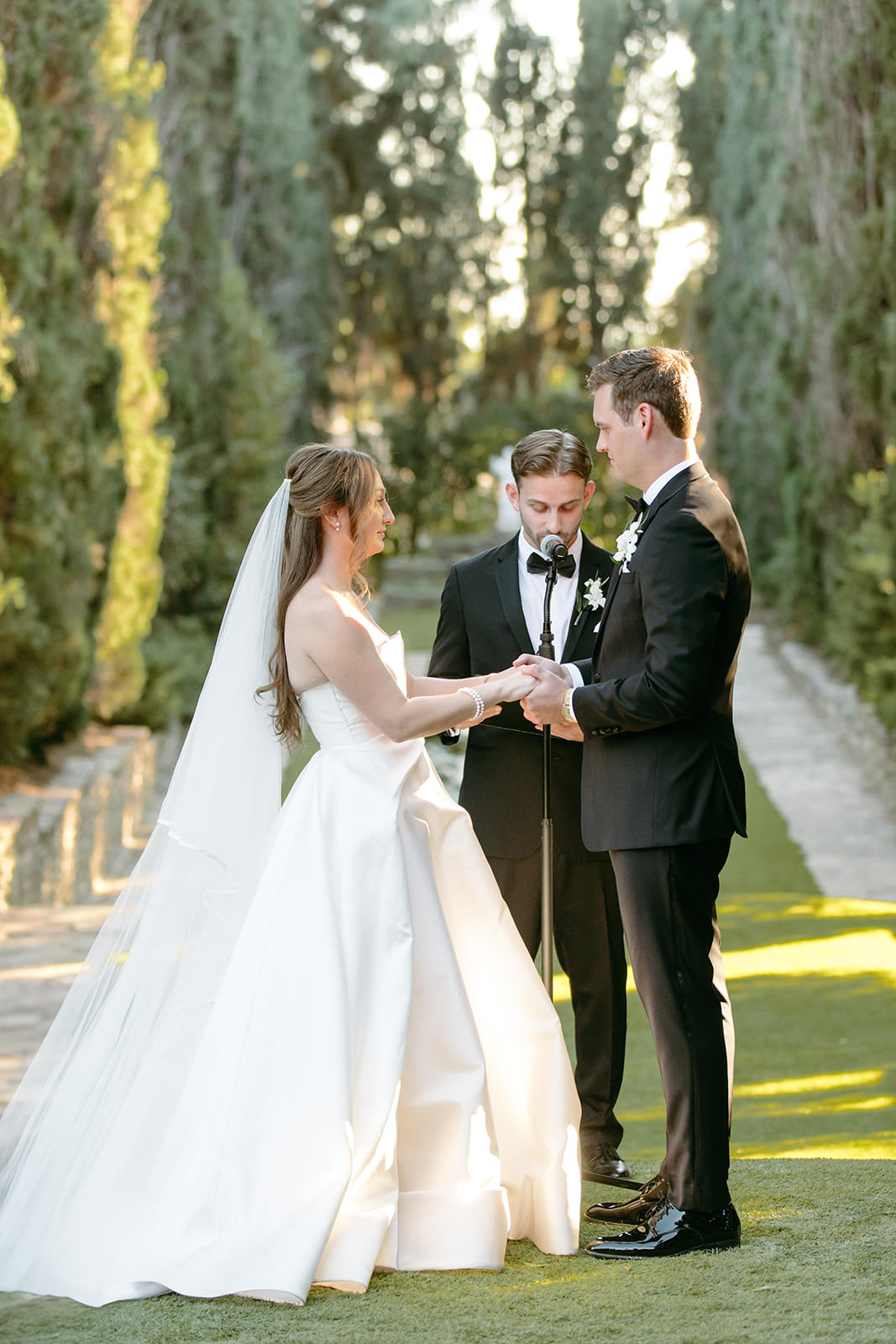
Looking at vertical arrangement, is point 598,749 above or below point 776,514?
above

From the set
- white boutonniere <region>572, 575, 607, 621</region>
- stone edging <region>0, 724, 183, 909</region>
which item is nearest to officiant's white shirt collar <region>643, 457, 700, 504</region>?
white boutonniere <region>572, 575, 607, 621</region>

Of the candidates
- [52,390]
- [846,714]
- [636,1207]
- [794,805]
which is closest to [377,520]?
[636,1207]

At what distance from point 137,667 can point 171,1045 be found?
7.45 meters

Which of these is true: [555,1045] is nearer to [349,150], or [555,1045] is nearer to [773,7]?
[773,7]

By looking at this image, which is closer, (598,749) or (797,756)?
(598,749)

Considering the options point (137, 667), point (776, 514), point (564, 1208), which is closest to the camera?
point (564, 1208)

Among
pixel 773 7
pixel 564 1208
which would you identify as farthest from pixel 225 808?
pixel 773 7

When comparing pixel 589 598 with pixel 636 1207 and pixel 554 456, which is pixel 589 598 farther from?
pixel 636 1207

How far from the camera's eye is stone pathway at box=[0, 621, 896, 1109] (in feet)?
18.1

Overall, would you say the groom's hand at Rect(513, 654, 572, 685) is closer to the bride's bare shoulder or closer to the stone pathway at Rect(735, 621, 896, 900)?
the bride's bare shoulder

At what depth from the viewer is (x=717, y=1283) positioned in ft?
9.18

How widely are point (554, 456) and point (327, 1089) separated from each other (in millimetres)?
1654

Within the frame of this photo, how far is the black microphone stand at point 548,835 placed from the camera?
3506 mm

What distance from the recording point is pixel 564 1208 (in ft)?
10.2
